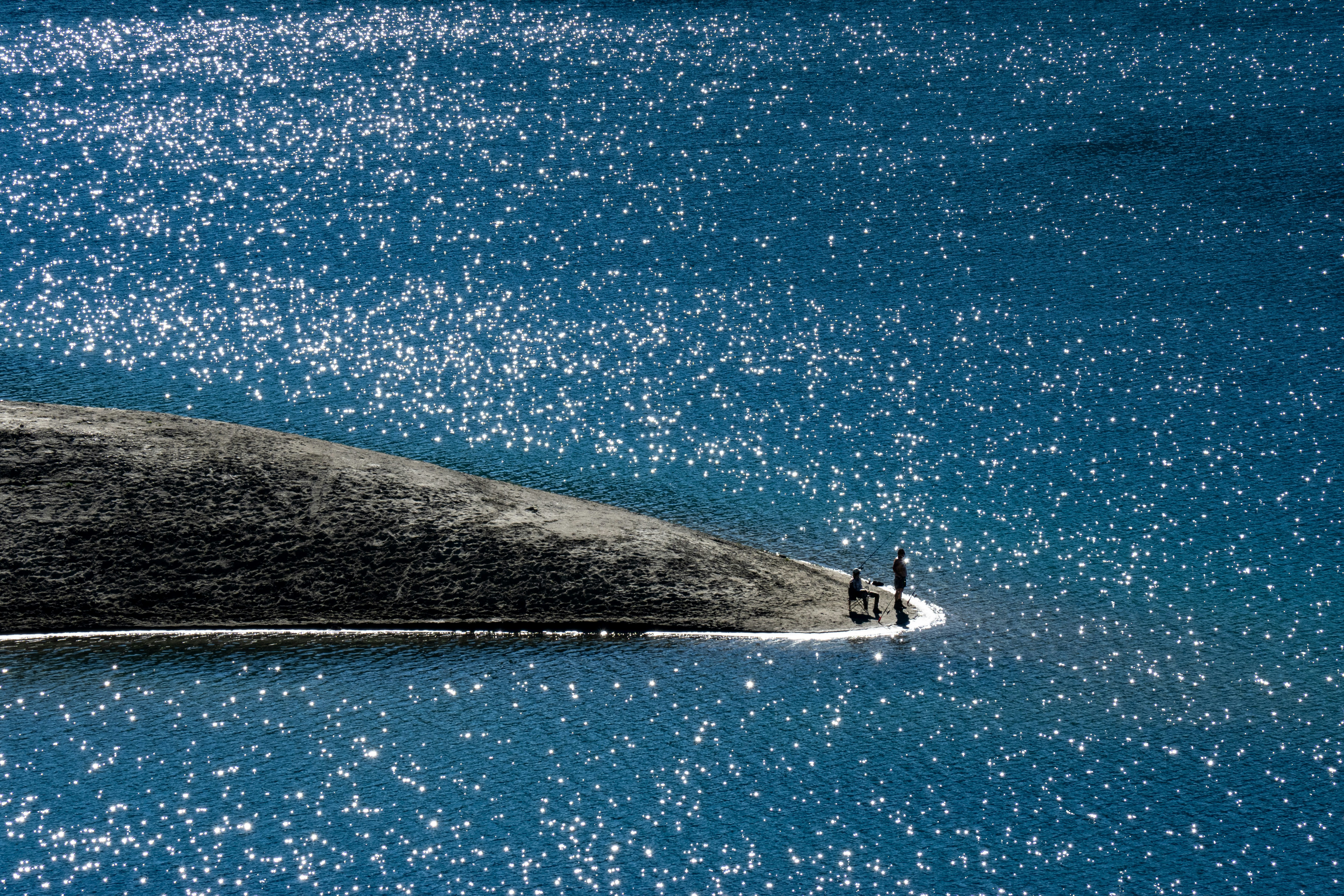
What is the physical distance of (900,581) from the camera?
51594 millimetres

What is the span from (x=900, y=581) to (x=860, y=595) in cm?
179

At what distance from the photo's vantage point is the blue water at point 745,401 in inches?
1585

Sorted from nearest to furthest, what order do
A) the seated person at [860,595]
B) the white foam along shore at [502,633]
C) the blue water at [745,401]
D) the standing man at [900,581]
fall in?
the blue water at [745,401], the white foam along shore at [502,633], the standing man at [900,581], the seated person at [860,595]

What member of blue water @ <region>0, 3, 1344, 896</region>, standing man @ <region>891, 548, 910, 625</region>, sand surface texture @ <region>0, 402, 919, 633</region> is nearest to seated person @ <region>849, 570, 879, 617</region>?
sand surface texture @ <region>0, 402, 919, 633</region>

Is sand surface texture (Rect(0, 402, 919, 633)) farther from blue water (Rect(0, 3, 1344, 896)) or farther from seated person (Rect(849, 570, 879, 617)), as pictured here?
blue water (Rect(0, 3, 1344, 896))

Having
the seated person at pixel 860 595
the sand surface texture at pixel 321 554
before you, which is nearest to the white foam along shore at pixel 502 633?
the sand surface texture at pixel 321 554

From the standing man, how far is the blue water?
206 centimetres

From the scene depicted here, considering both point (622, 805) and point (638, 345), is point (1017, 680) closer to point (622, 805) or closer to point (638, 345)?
point (622, 805)

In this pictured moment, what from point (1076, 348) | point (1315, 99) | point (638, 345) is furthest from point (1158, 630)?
point (1315, 99)

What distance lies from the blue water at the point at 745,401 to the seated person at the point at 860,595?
2.94 metres

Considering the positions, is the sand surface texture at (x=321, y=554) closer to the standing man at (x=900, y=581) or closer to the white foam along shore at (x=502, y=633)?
the white foam along shore at (x=502, y=633)

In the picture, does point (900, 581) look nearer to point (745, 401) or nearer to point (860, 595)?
point (860, 595)

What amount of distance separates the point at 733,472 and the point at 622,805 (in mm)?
27274

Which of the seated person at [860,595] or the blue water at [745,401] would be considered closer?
the blue water at [745,401]
